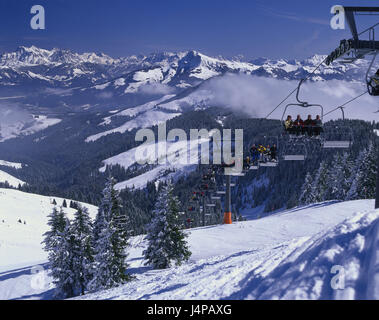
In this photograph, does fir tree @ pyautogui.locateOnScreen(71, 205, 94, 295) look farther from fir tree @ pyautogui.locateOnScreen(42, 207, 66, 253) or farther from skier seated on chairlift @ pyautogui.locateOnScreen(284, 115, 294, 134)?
skier seated on chairlift @ pyautogui.locateOnScreen(284, 115, 294, 134)

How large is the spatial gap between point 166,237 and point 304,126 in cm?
1335

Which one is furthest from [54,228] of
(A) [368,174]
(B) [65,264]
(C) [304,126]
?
(A) [368,174]

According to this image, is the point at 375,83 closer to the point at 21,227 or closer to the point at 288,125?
the point at 288,125

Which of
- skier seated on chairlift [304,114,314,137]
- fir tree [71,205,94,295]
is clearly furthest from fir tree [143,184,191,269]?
skier seated on chairlift [304,114,314,137]

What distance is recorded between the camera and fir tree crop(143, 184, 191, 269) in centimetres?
2397

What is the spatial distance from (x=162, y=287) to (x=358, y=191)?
4749cm

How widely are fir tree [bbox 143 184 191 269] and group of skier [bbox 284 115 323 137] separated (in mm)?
11815

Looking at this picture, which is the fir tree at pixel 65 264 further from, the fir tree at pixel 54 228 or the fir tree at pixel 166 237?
the fir tree at pixel 166 237

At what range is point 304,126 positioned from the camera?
665 inches

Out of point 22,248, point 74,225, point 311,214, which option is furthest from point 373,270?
point 22,248

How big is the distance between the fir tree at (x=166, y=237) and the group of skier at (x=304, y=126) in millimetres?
11815

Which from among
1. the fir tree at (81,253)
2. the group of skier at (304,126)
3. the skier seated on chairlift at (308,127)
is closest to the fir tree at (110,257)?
the fir tree at (81,253)
